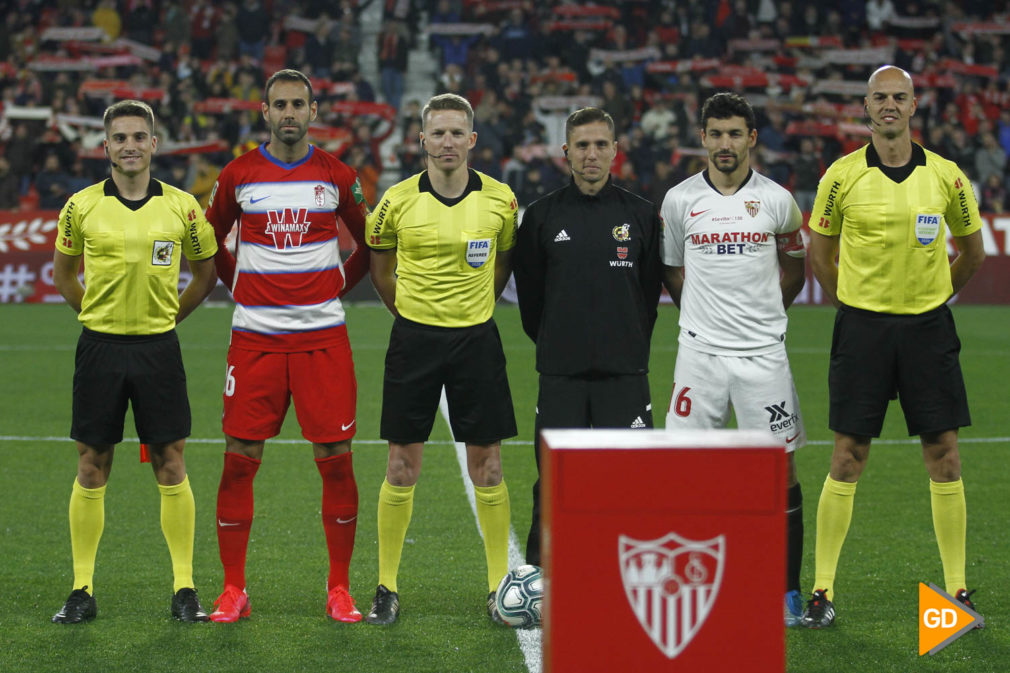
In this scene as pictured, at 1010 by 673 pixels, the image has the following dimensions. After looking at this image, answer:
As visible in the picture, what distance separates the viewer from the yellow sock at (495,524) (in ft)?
16.8

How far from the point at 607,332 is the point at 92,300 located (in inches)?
80.4

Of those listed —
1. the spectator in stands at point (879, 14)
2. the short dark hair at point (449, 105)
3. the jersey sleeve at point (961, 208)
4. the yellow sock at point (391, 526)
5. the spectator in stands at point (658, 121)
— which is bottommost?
the yellow sock at point (391, 526)

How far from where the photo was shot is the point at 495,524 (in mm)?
5152

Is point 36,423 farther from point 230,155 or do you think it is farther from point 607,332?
point 230,155

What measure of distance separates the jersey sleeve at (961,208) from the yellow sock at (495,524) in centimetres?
210

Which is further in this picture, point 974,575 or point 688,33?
point 688,33

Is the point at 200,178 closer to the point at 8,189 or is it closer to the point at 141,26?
the point at 8,189

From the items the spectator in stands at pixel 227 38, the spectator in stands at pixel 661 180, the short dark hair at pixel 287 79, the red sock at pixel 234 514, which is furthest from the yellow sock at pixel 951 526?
the spectator in stands at pixel 227 38

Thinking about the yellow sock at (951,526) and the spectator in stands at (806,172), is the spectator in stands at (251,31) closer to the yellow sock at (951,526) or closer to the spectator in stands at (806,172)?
the spectator in stands at (806,172)

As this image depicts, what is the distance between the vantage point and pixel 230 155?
1959cm

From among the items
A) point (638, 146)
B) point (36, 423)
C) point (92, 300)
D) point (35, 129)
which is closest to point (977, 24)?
point (638, 146)

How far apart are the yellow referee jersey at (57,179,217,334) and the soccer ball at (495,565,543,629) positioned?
1.71 meters

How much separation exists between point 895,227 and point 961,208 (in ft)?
1.11

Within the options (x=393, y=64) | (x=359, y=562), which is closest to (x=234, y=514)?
(x=359, y=562)
